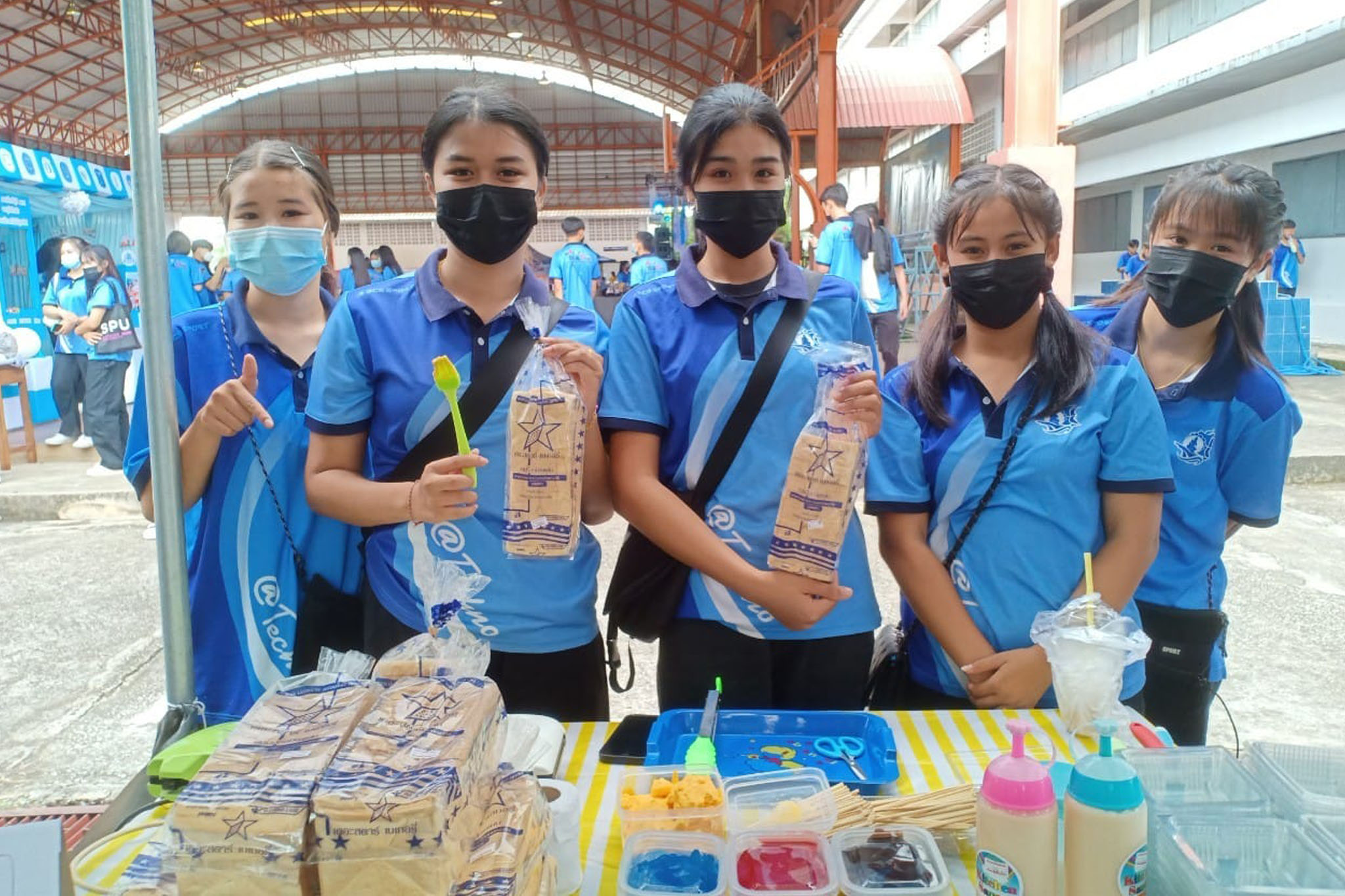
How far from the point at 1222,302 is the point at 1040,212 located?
0.58 meters

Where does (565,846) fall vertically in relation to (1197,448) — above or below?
below

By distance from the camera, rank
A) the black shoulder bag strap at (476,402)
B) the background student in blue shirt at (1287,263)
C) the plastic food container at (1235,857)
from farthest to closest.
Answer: the background student in blue shirt at (1287,263)
the black shoulder bag strap at (476,402)
the plastic food container at (1235,857)

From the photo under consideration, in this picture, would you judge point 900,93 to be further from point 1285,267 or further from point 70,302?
point 70,302

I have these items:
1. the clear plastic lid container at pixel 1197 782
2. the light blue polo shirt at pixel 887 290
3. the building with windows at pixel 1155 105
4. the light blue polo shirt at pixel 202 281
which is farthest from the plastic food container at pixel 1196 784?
the building with windows at pixel 1155 105

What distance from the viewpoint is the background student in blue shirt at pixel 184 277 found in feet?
26.8

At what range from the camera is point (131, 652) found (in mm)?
4395

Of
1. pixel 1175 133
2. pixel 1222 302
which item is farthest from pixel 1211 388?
pixel 1175 133

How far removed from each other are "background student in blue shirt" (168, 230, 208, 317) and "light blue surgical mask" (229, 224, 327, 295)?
6.28 metres

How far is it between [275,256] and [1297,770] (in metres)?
2.01

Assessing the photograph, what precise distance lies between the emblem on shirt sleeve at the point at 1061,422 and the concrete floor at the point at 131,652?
2263 millimetres

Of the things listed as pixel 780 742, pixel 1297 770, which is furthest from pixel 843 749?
pixel 1297 770

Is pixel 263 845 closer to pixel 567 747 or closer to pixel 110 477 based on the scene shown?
pixel 567 747

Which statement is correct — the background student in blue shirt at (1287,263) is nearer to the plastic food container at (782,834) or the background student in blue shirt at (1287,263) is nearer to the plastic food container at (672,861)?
the plastic food container at (782,834)

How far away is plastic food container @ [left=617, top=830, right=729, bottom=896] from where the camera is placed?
1.09m
